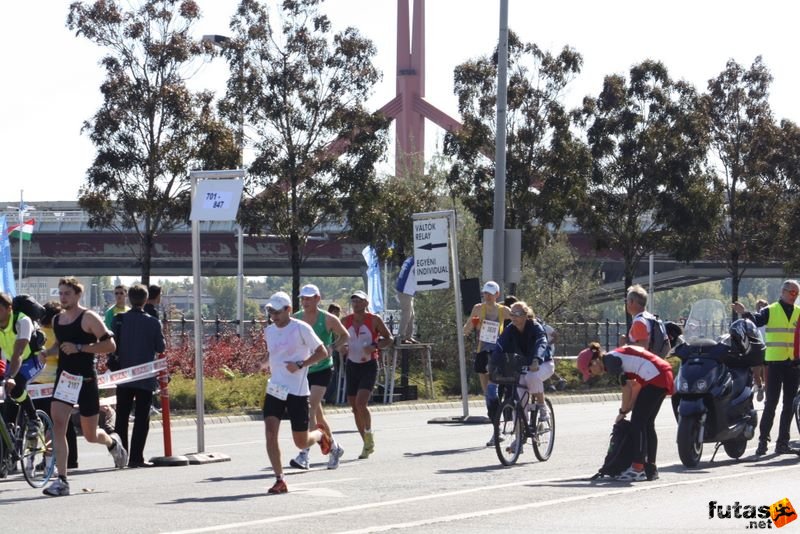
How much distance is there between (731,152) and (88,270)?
179 ft

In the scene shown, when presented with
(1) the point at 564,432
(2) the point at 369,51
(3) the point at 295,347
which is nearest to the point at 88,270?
(2) the point at 369,51

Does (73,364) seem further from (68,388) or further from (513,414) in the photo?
(513,414)

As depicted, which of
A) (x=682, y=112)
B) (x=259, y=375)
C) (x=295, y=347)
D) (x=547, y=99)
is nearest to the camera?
(x=295, y=347)

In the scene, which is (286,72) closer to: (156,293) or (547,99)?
(547,99)

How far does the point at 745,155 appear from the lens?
41.8 metres

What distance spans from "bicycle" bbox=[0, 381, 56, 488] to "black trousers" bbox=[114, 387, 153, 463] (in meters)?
1.54

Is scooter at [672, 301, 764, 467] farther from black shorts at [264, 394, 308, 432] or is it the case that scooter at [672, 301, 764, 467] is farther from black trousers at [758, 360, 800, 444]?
black shorts at [264, 394, 308, 432]

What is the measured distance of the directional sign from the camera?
22.2 metres

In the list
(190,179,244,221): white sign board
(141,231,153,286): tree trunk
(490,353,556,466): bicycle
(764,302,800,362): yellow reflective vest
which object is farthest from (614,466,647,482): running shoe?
(141,231,153,286): tree trunk

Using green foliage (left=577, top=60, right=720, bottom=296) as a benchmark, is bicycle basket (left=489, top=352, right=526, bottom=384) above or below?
below

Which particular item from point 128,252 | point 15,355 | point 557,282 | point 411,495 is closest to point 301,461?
point 411,495

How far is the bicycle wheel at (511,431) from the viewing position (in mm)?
14766

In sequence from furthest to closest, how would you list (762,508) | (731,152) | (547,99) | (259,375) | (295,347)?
(731,152)
(547,99)
(259,375)
(295,347)
(762,508)

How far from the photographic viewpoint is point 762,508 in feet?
36.3
